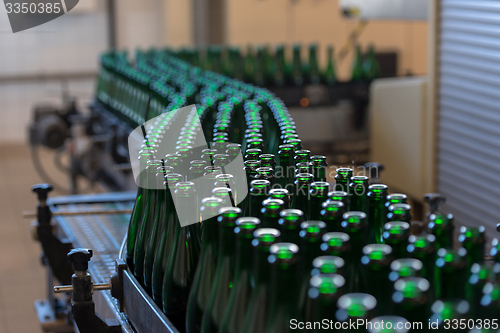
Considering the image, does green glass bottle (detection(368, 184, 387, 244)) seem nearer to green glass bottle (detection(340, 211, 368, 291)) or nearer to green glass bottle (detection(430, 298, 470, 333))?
green glass bottle (detection(340, 211, 368, 291))

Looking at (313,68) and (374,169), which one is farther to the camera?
(313,68)

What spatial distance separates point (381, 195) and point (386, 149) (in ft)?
9.22

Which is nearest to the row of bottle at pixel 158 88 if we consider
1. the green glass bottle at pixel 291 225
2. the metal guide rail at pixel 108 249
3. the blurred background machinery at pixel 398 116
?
the blurred background machinery at pixel 398 116

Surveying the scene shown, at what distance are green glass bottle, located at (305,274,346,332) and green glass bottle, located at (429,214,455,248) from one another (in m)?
0.23

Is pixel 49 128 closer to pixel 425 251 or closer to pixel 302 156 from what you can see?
pixel 302 156

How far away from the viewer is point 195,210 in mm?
979

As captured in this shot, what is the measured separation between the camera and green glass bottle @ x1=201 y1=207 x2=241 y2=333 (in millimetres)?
810

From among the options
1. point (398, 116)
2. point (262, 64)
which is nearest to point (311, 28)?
point (262, 64)

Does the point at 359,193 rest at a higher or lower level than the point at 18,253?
higher

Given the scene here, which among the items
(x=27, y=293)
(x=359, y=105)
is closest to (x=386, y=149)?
(x=359, y=105)

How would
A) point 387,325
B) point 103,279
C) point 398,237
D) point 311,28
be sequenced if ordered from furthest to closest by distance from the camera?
point 311,28
point 103,279
point 398,237
point 387,325

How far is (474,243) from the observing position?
0.76 m

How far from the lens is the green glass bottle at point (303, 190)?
1.02 meters

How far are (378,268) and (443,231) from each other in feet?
0.53
